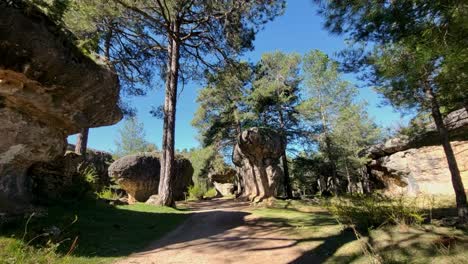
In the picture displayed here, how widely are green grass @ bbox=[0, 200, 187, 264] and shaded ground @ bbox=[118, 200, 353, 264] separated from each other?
1.41 ft

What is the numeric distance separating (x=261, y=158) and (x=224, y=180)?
1185 centimetres

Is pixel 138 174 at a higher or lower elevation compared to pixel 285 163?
lower

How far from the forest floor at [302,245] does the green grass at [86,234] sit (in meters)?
0.44

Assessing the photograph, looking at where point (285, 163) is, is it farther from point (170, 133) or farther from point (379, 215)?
point (379, 215)

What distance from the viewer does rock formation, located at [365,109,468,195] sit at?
38.5 ft

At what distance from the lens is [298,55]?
17750mm

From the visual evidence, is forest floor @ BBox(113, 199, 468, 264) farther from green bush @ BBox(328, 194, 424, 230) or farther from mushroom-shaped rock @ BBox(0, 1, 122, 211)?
mushroom-shaped rock @ BBox(0, 1, 122, 211)

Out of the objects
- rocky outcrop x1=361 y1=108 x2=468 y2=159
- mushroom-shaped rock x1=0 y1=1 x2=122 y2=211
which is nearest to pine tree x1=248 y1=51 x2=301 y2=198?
rocky outcrop x1=361 y1=108 x2=468 y2=159

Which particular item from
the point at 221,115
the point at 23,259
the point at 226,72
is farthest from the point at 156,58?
the point at 23,259

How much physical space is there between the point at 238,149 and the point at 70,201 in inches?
318

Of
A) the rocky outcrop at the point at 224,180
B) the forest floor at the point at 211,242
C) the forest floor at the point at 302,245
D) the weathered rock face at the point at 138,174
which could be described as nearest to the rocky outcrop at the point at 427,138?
the forest floor at the point at 302,245

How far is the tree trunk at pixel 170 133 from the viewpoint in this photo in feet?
33.8

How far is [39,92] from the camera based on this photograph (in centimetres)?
496

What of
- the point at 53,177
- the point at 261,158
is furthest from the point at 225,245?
the point at 261,158
